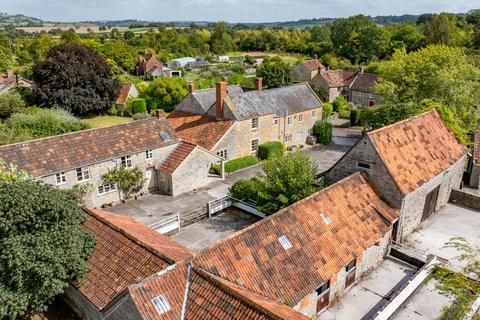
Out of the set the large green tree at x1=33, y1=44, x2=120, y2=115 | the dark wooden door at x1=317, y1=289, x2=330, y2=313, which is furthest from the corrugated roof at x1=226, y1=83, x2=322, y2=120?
the large green tree at x1=33, y1=44, x2=120, y2=115

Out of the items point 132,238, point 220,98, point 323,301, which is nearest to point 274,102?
point 220,98

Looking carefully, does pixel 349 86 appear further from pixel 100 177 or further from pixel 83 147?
pixel 83 147

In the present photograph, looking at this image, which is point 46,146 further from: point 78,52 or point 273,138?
point 78,52

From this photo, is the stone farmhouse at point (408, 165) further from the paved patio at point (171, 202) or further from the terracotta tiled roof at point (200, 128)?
the terracotta tiled roof at point (200, 128)

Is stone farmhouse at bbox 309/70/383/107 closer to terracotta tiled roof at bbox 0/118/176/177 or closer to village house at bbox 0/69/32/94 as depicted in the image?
terracotta tiled roof at bbox 0/118/176/177

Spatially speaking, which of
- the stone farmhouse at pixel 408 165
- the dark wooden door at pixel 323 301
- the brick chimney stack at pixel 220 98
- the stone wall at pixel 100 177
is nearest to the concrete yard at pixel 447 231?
the stone farmhouse at pixel 408 165
